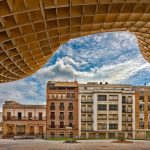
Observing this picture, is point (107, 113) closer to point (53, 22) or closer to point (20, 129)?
point (20, 129)

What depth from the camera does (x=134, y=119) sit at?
117 metres

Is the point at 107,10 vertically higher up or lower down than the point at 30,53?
higher up

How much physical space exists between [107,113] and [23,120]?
29.1 m

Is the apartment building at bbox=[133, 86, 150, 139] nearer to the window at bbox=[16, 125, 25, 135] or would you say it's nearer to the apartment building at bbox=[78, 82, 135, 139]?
the apartment building at bbox=[78, 82, 135, 139]

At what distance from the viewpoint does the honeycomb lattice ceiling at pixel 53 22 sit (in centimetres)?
1542

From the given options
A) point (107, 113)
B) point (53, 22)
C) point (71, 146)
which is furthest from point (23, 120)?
point (53, 22)

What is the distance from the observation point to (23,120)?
12538 cm

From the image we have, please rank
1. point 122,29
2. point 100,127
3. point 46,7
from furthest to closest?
point 100,127 < point 122,29 < point 46,7

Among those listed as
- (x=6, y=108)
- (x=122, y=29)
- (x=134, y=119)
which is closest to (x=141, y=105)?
(x=134, y=119)

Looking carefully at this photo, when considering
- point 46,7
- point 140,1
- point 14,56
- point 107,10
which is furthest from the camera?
point 14,56

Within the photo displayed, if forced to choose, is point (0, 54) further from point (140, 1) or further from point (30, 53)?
point (140, 1)

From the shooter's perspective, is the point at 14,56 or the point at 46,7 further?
the point at 14,56

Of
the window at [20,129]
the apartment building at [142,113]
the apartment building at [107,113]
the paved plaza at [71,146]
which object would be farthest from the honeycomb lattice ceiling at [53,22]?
the window at [20,129]

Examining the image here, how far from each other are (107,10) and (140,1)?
1.93 metres
